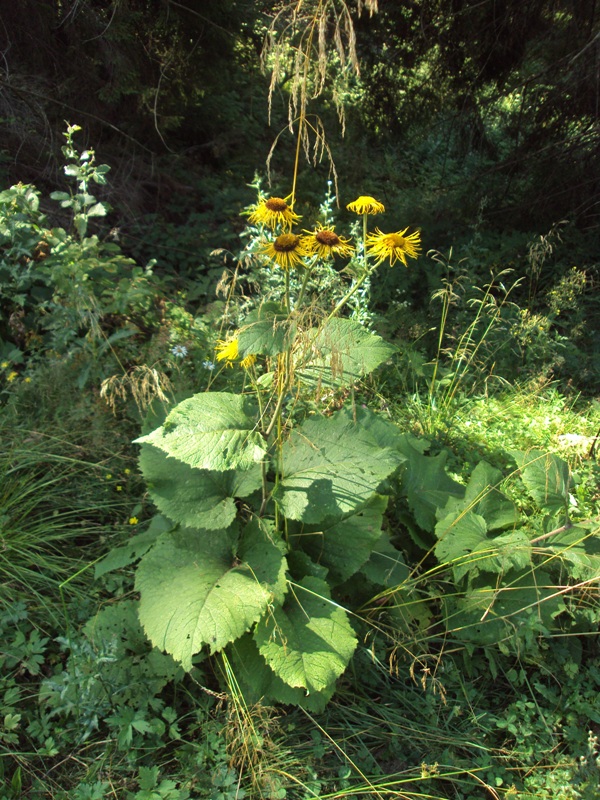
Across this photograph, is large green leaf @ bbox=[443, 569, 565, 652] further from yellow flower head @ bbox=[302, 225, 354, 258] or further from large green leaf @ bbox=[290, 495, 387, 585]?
yellow flower head @ bbox=[302, 225, 354, 258]

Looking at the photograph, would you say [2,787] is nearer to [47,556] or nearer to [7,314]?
[47,556]

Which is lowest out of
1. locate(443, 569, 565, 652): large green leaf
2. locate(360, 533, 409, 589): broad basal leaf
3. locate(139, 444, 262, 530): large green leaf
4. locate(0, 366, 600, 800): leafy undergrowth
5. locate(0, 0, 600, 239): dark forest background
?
locate(0, 366, 600, 800): leafy undergrowth

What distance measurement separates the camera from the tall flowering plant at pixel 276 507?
1.76 m

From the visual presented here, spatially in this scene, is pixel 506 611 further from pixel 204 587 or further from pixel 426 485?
pixel 204 587

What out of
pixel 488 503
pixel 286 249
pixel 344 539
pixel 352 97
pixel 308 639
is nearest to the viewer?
pixel 286 249

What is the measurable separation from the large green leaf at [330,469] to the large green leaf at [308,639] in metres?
0.27

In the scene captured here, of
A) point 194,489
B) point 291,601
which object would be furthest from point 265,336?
point 291,601

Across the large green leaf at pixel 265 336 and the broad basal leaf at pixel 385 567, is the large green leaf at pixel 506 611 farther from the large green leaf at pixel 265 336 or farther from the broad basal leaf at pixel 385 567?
the large green leaf at pixel 265 336

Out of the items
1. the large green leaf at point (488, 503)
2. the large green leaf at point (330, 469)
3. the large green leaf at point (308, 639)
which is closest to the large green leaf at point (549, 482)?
the large green leaf at point (488, 503)

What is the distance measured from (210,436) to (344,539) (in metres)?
0.64

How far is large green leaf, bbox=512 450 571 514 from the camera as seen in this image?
7.95 ft

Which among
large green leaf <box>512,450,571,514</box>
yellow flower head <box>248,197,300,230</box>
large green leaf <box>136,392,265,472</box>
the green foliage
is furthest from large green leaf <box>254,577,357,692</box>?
the green foliage

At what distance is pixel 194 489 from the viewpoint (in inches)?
81.2

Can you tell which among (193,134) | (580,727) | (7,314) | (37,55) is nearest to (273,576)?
(580,727)
